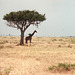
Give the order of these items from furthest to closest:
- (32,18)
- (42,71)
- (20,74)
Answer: (32,18)
(42,71)
(20,74)

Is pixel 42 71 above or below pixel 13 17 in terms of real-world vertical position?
below

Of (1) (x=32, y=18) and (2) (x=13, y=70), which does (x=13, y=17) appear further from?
(2) (x=13, y=70)

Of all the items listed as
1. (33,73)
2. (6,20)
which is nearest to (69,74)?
(33,73)

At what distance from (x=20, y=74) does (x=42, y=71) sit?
1329 mm

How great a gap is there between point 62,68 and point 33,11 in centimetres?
2431

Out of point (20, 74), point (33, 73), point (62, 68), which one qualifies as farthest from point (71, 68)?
point (20, 74)

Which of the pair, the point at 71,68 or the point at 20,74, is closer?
the point at 20,74

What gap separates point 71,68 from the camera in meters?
11.2

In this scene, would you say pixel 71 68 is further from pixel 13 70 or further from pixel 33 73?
pixel 13 70

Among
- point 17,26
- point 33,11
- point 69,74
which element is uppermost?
point 33,11

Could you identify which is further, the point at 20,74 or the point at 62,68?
the point at 62,68

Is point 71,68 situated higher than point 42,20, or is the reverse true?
point 42,20

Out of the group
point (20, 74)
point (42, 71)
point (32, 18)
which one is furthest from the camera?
point (32, 18)

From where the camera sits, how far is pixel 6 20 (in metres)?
35.5
